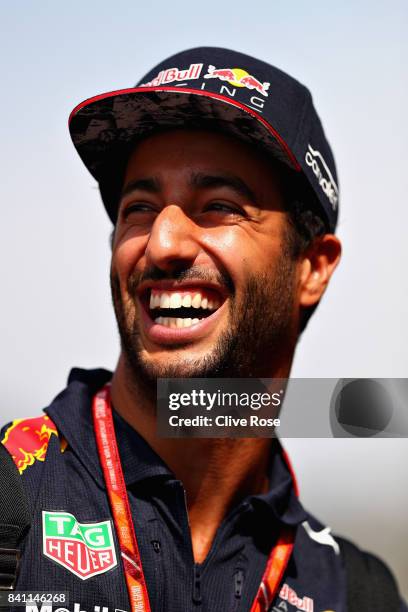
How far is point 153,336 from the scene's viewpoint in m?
4.20

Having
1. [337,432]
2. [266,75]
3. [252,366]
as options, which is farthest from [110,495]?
[266,75]

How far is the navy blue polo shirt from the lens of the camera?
351 cm

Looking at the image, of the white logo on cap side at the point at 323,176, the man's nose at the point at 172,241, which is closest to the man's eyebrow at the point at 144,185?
the man's nose at the point at 172,241

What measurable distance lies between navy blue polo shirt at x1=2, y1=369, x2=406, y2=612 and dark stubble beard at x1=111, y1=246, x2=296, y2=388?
1.27 ft

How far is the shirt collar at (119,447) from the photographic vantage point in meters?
3.98

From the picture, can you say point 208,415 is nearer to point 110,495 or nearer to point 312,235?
point 110,495

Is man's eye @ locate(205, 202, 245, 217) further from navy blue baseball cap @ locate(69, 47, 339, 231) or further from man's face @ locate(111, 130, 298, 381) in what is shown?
navy blue baseball cap @ locate(69, 47, 339, 231)

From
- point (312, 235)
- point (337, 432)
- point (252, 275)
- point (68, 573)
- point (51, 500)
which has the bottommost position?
point (68, 573)

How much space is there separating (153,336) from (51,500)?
996 millimetres

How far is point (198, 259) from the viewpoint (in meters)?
4.21

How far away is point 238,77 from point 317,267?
4.32 feet

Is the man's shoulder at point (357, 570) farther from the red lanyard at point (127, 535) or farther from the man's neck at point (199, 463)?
the man's neck at point (199, 463)

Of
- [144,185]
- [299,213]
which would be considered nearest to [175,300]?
[144,185]

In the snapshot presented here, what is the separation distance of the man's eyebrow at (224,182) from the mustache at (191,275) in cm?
47
